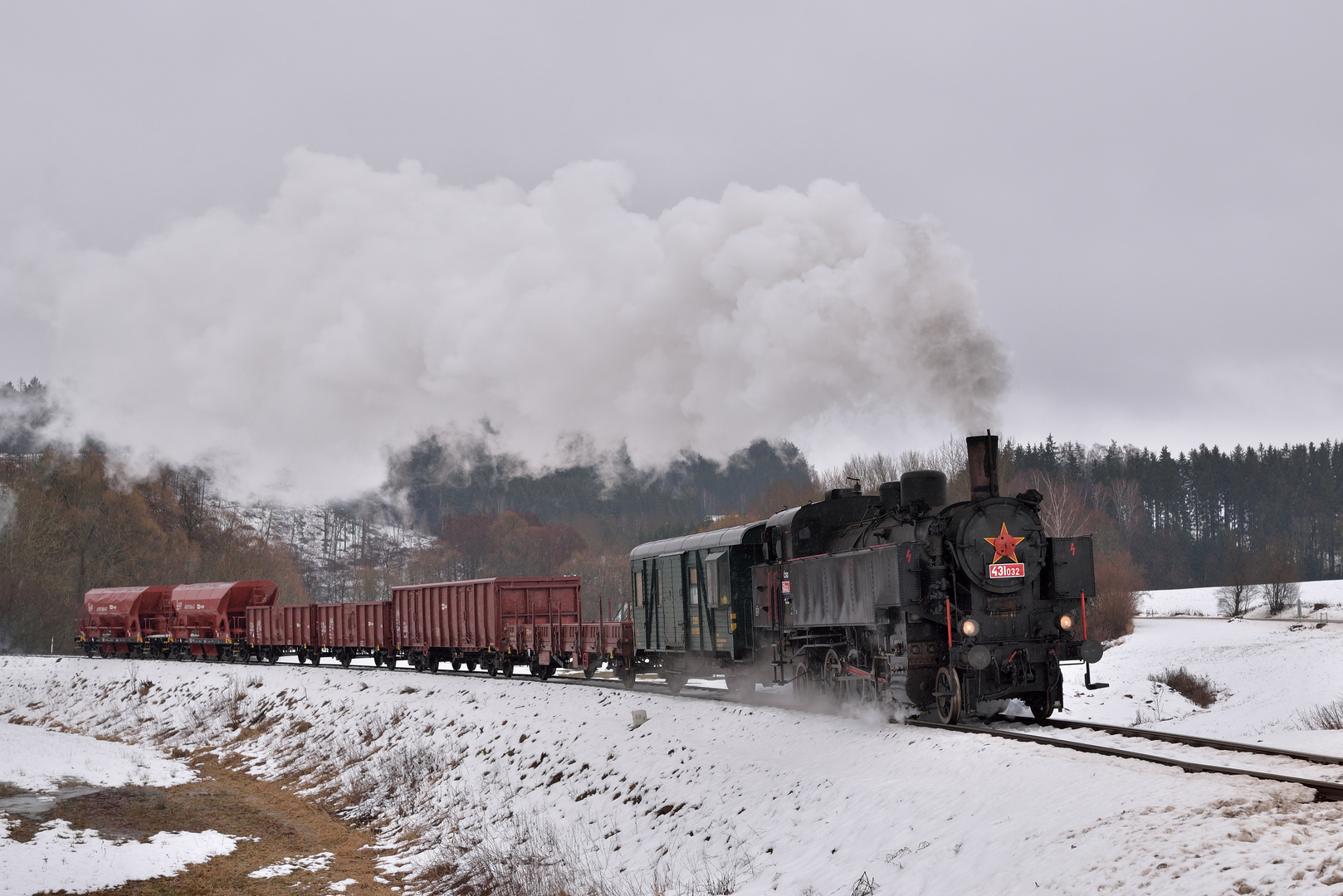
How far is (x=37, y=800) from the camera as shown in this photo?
21000 millimetres

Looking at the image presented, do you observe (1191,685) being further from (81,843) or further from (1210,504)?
(1210,504)

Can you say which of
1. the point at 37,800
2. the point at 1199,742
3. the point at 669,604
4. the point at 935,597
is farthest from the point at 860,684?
the point at 37,800

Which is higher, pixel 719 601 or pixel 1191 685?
pixel 719 601

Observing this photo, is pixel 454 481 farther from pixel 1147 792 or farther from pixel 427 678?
pixel 1147 792

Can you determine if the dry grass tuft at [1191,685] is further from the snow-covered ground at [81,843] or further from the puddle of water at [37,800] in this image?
the puddle of water at [37,800]

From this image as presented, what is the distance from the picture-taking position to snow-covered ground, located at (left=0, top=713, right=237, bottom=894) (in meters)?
15.3

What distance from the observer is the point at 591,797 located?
1641cm

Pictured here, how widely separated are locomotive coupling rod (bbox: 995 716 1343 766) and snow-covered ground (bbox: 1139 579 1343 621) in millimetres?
42911

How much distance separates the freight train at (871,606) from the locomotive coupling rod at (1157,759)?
0.37 metres

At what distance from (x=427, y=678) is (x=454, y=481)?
12408 centimetres

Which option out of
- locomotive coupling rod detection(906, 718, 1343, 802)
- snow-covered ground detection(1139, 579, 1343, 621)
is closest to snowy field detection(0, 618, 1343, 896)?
locomotive coupling rod detection(906, 718, 1343, 802)

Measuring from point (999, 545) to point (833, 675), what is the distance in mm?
3978

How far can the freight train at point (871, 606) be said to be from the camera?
544 inches

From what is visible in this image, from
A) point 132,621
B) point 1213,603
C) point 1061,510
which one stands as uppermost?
point 1061,510
